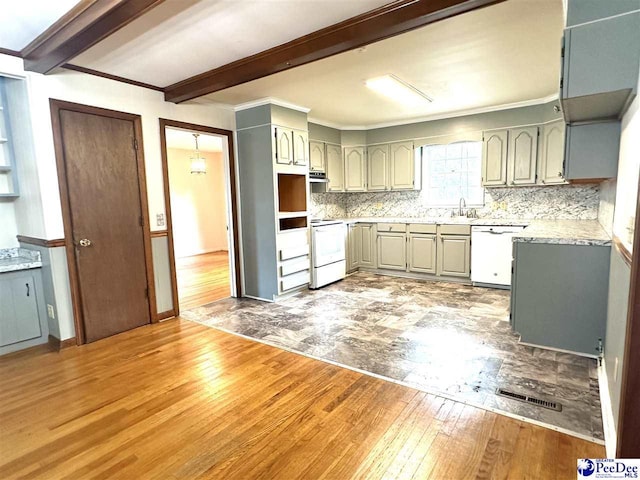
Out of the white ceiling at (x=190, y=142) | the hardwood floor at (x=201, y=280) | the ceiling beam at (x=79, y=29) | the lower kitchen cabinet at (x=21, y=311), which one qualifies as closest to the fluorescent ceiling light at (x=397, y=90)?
the ceiling beam at (x=79, y=29)

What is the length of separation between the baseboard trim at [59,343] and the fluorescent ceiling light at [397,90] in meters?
3.84

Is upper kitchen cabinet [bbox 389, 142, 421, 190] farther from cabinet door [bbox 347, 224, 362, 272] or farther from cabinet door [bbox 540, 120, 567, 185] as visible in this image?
cabinet door [bbox 540, 120, 567, 185]

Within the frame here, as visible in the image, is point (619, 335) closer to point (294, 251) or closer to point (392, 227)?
point (294, 251)

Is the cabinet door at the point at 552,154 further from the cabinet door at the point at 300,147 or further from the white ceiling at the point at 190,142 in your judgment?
the white ceiling at the point at 190,142

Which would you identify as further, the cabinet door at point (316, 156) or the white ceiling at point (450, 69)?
the cabinet door at point (316, 156)

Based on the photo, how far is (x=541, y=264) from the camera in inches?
107

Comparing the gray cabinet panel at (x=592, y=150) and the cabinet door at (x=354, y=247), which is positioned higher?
the gray cabinet panel at (x=592, y=150)

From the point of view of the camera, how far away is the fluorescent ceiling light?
139 inches

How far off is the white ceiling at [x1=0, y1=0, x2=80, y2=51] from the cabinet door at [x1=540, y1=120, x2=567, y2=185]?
5011mm

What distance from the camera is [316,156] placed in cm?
540

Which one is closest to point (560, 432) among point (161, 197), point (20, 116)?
point (161, 197)

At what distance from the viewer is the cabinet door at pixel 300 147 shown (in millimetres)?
4500

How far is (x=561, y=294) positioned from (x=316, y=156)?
12.4ft

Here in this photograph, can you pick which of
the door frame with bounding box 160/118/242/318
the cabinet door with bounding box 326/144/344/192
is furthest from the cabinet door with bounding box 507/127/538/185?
the door frame with bounding box 160/118/242/318
